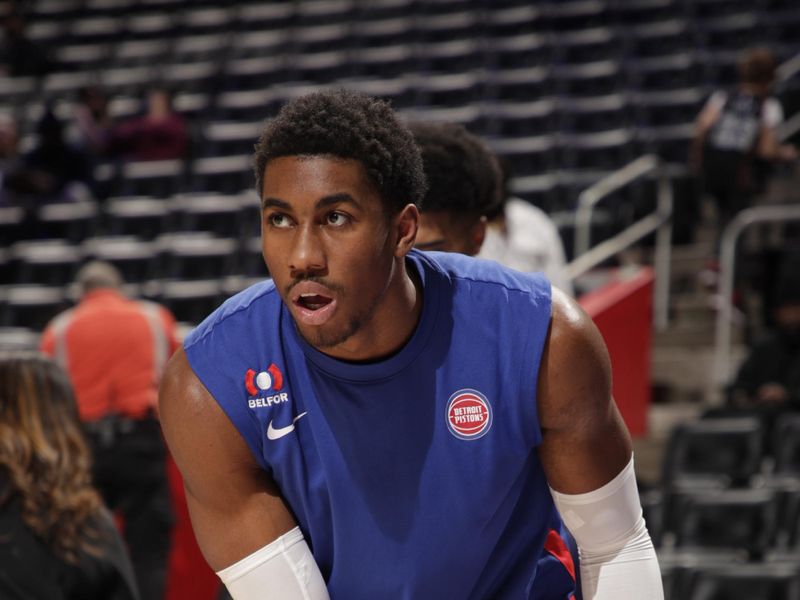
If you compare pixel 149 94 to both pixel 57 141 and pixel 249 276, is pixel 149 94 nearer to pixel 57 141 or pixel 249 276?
pixel 57 141

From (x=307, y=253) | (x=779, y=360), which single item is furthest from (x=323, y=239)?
(x=779, y=360)

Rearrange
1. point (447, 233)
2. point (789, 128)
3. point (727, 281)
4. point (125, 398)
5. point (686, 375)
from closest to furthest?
1. point (447, 233)
2. point (125, 398)
3. point (727, 281)
4. point (686, 375)
5. point (789, 128)

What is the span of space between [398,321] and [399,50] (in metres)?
10.6

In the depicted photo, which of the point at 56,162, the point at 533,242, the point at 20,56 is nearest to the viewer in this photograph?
the point at 533,242

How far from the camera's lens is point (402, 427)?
6.22 feet

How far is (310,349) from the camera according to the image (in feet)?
6.25

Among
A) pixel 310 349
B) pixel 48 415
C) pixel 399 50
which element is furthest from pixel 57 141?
pixel 310 349

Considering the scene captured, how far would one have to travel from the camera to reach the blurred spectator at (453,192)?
2.68 metres

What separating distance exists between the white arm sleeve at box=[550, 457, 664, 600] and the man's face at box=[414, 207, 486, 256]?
796 millimetres

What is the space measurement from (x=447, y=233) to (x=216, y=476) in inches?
37.8

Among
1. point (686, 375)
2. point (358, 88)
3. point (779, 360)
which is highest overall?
point (358, 88)

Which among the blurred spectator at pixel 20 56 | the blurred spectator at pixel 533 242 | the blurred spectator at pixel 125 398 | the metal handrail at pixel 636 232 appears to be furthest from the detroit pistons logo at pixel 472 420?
the blurred spectator at pixel 20 56

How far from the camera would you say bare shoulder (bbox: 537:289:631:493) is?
1.87 m

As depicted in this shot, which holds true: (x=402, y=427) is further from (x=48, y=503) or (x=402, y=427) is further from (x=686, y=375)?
(x=686, y=375)
